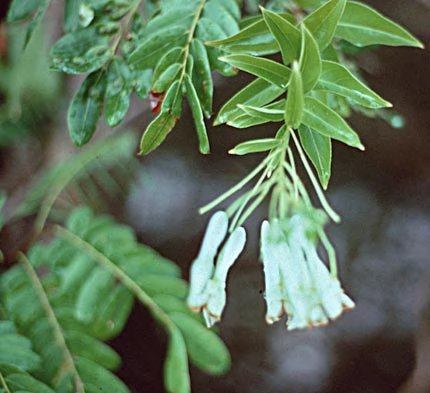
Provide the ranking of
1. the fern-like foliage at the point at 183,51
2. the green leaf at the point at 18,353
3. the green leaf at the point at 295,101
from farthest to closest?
1. the green leaf at the point at 18,353
2. the fern-like foliage at the point at 183,51
3. the green leaf at the point at 295,101

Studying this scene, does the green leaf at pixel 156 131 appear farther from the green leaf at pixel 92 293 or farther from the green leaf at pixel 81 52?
the green leaf at pixel 92 293

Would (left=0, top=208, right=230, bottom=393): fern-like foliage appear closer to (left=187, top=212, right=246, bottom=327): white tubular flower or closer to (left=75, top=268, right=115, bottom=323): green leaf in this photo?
(left=75, top=268, right=115, bottom=323): green leaf

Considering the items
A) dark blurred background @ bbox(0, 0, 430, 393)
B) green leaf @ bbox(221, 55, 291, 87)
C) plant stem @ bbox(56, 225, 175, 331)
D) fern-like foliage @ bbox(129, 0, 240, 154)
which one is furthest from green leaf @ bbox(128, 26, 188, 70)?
dark blurred background @ bbox(0, 0, 430, 393)

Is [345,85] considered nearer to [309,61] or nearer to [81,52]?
[309,61]

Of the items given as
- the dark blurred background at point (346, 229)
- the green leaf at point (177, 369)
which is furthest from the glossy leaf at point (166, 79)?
the dark blurred background at point (346, 229)

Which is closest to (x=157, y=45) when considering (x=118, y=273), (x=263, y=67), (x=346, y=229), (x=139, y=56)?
(x=139, y=56)

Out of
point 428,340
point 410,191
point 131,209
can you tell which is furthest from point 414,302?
point 131,209

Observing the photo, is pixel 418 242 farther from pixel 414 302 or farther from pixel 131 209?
pixel 131 209
